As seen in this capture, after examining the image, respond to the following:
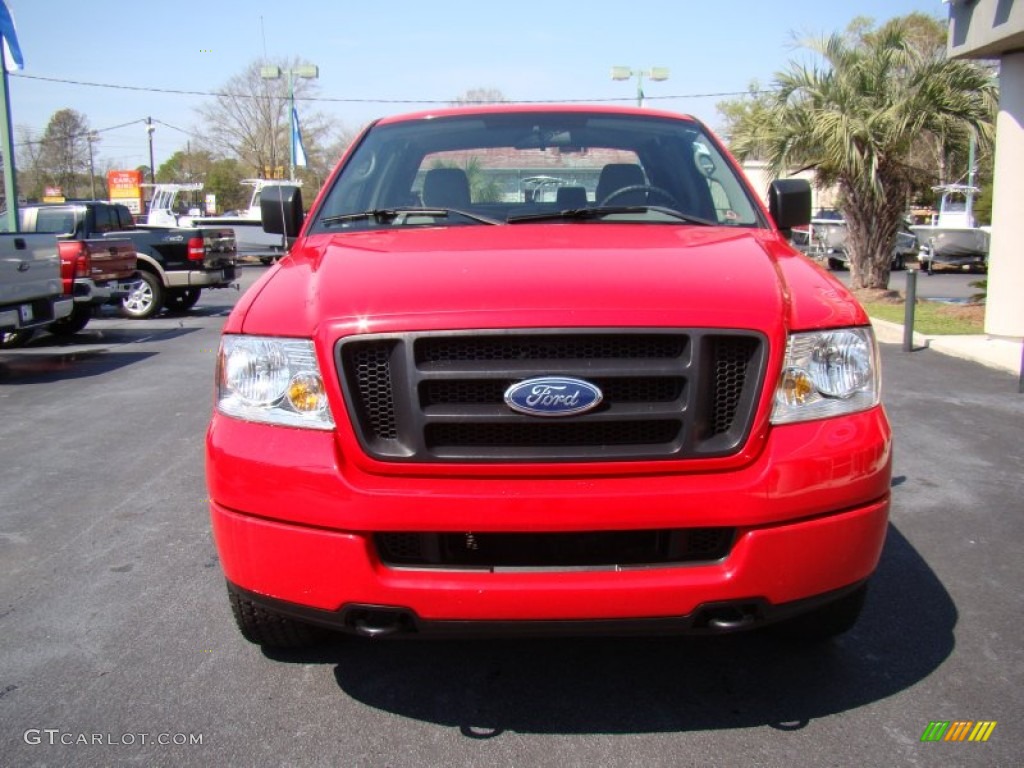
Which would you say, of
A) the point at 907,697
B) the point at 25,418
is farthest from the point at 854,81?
the point at 907,697

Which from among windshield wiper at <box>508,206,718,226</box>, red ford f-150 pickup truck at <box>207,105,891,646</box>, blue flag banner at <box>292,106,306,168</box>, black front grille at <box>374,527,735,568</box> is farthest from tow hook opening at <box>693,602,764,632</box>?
blue flag banner at <box>292,106,306,168</box>

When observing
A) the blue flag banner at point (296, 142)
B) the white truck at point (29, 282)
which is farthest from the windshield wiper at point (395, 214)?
the blue flag banner at point (296, 142)

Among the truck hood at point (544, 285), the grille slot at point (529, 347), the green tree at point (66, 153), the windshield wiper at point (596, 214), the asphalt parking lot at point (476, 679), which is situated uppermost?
the green tree at point (66, 153)

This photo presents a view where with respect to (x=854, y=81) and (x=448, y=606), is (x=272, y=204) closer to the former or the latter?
(x=448, y=606)

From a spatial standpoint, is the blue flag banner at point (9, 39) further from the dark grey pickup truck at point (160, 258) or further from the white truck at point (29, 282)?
the white truck at point (29, 282)

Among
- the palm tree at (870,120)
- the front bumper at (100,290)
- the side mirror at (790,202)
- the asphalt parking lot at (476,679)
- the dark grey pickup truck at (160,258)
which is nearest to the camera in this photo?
the asphalt parking lot at (476,679)

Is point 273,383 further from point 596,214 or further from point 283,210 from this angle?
point 283,210

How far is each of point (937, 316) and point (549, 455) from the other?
13417 millimetres

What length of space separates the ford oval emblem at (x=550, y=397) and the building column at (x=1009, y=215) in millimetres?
10572

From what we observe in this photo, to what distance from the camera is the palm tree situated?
49.6 ft

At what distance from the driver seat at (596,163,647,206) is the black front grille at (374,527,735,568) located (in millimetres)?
1775

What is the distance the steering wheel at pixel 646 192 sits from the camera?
12.4 feet

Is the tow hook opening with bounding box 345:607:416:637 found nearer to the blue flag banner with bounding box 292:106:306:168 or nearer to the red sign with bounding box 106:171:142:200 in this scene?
the blue flag banner with bounding box 292:106:306:168

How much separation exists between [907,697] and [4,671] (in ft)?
9.74
